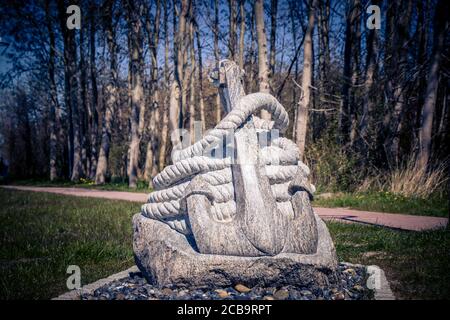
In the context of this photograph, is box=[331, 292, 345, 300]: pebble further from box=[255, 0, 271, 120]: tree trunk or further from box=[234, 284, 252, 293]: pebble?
box=[255, 0, 271, 120]: tree trunk

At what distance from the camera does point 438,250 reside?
15.8 feet

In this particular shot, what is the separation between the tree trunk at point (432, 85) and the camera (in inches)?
424

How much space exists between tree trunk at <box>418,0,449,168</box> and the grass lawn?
5.33m

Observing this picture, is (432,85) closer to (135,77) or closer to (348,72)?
(348,72)

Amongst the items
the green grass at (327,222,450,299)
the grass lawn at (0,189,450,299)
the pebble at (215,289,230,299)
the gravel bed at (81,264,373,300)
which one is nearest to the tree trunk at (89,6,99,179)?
the grass lawn at (0,189,450,299)

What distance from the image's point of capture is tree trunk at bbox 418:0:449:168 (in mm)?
10758

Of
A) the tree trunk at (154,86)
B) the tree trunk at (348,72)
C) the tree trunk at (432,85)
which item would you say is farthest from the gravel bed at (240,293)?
the tree trunk at (154,86)

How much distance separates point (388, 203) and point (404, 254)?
490 centimetres

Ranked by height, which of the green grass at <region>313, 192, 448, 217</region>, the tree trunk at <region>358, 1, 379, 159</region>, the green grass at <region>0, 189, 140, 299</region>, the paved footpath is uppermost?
the tree trunk at <region>358, 1, 379, 159</region>

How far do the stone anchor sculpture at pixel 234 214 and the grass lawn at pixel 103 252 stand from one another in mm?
977

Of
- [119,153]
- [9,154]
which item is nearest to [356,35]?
[119,153]

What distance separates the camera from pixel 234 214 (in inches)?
138

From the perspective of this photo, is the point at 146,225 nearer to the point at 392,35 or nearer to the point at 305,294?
the point at 305,294

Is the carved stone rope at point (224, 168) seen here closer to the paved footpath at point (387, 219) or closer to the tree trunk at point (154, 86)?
the paved footpath at point (387, 219)
